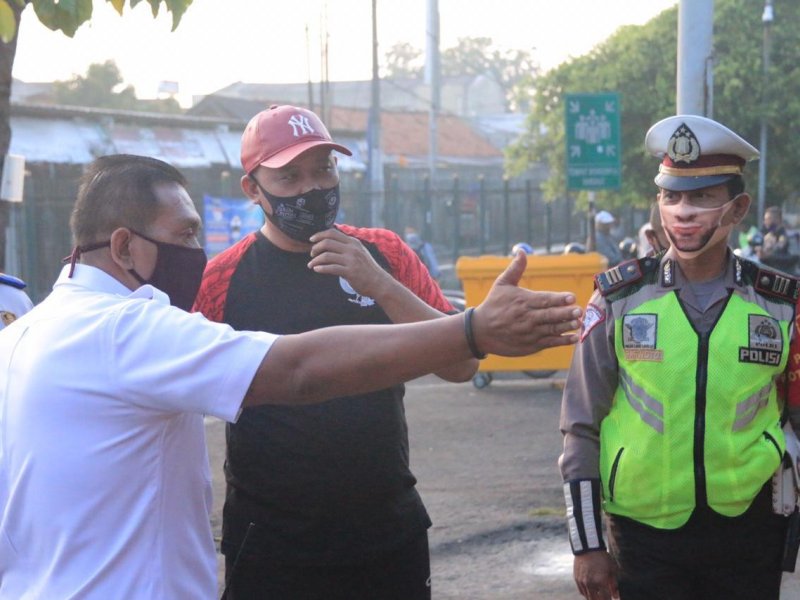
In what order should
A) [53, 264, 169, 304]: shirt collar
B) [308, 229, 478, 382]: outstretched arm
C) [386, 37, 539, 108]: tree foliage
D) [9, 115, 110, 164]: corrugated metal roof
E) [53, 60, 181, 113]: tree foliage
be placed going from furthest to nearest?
[386, 37, 539, 108]: tree foliage, [53, 60, 181, 113]: tree foliage, [9, 115, 110, 164]: corrugated metal roof, [308, 229, 478, 382]: outstretched arm, [53, 264, 169, 304]: shirt collar

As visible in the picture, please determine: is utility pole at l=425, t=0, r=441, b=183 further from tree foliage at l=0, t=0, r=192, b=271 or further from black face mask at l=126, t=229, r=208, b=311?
black face mask at l=126, t=229, r=208, b=311

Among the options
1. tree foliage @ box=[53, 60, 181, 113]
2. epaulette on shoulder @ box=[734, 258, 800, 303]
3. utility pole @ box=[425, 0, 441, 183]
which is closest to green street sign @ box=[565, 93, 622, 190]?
epaulette on shoulder @ box=[734, 258, 800, 303]

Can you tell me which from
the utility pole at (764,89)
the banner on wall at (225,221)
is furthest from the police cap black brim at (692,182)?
the utility pole at (764,89)

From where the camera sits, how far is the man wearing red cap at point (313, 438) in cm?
330

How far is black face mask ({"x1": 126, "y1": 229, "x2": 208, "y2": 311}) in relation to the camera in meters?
2.56

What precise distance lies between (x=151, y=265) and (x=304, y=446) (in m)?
0.95

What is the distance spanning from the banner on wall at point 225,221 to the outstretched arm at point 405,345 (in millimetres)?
19095

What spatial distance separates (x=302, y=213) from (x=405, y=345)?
128cm

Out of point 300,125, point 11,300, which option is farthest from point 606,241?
point 300,125

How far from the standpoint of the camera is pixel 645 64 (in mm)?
26062

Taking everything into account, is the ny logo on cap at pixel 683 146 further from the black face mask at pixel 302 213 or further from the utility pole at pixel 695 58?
the utility pole at pixel 695 58

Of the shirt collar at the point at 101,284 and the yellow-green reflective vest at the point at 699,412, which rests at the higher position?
the shirt collar at the point at 101,284

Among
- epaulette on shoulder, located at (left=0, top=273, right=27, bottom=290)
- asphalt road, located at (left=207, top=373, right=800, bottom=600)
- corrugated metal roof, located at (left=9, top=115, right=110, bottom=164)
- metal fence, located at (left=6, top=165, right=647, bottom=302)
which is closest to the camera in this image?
epaulette on shoulder, located at (left=0, top=273, right=27, bottom=290)

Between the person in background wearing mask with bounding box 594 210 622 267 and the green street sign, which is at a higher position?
the green street sign
